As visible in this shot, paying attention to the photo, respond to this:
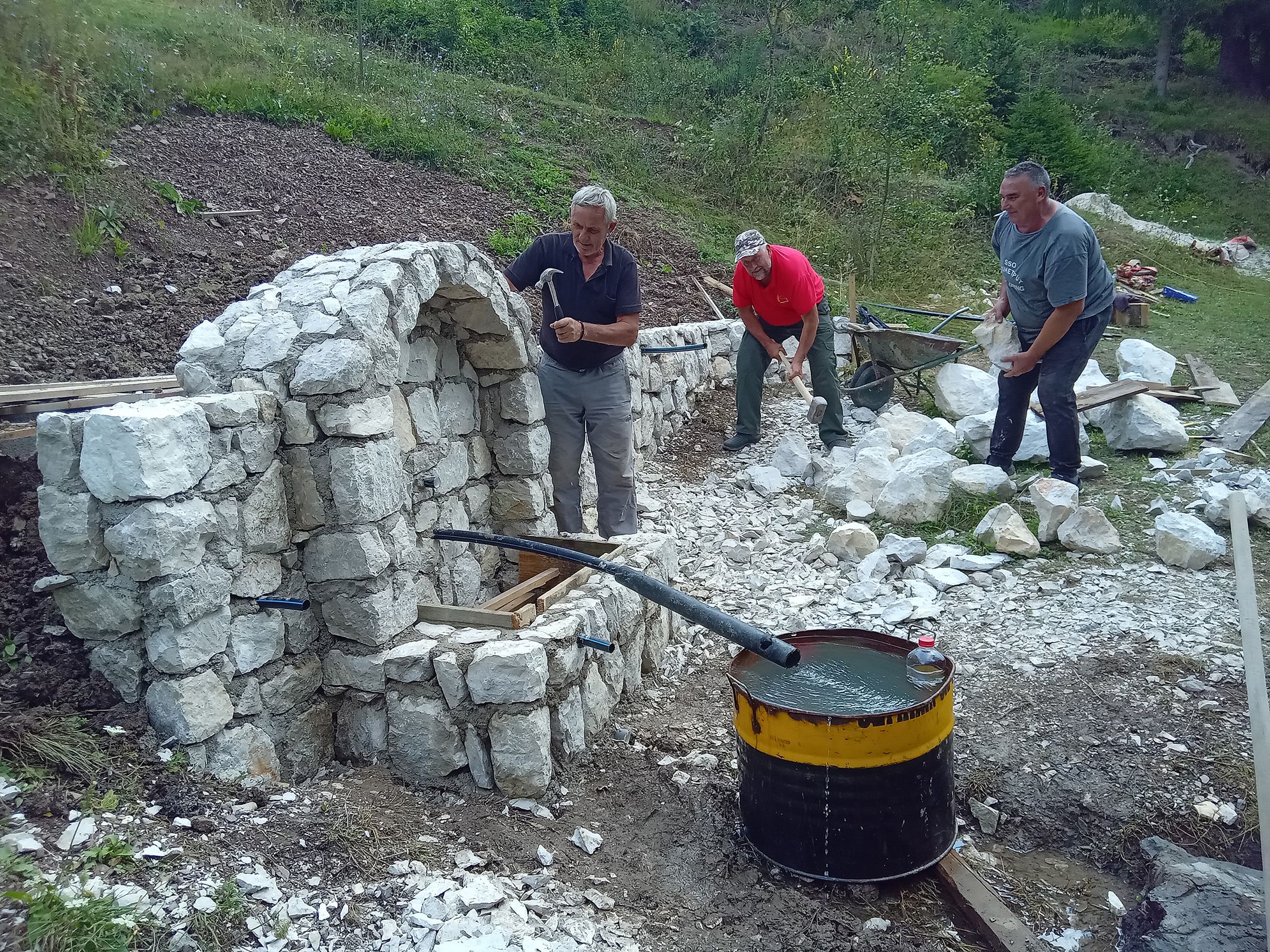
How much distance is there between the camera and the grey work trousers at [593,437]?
5391 millimetres

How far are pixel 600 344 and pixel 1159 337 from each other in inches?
327

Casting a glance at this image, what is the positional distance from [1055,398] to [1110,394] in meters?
1.56

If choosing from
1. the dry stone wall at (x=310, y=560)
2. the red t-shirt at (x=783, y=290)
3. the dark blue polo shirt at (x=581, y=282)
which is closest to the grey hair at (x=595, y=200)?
the dark blue polo shirt at (x=581, y=282)

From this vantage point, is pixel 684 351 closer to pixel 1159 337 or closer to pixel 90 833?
pixel 1159 337

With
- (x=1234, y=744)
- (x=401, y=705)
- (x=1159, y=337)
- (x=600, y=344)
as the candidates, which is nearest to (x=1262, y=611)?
(x=1234, y=744)

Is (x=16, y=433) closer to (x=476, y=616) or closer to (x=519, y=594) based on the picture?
(x=476, y=616)

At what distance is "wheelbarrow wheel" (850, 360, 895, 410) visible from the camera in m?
8.52

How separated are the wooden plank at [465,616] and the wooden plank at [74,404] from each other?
1.40 metres

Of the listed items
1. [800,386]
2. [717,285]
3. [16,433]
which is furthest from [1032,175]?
[16,433]

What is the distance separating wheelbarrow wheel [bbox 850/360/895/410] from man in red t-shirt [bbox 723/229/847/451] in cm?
60

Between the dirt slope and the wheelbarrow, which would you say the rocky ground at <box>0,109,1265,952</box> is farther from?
the wheelbarrow

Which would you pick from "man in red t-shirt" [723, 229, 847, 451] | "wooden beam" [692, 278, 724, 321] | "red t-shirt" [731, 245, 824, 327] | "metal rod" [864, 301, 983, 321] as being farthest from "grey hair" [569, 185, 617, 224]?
"metal rod" [864, 301, 983, 321]

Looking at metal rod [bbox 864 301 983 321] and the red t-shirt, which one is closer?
the red t-shirt

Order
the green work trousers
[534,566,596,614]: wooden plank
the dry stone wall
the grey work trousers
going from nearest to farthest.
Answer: the dry stone wall, [534,566,596,614]: wooden plank, the grey work trousers, the green work trousers
